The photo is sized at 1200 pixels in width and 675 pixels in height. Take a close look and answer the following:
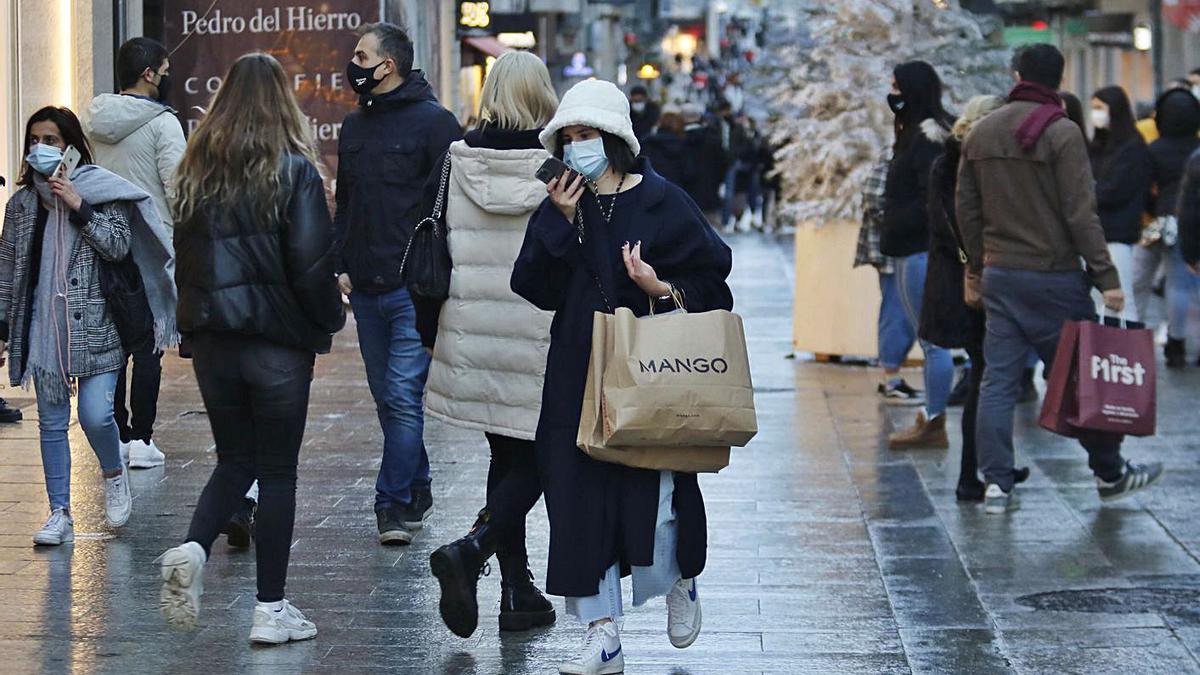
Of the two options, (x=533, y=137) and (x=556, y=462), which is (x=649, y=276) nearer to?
(x=556, y=462)

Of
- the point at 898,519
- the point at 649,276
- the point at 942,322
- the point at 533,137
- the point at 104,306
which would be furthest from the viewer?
the point at 942,322

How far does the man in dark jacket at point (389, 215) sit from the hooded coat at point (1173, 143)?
24.4ft

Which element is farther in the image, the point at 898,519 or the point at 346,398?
the point at 346,398

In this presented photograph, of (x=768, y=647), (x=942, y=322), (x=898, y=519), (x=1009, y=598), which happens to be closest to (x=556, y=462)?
(x=768, y=647)

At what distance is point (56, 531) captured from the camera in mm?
7676

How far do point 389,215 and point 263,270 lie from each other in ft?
5.09

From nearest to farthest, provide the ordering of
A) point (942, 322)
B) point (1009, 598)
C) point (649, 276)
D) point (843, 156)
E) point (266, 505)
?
1. point (649, 276)
2. point (266, 505)
3. point (1009, 598)
4. point (942, 322)
5. point (843, 156)

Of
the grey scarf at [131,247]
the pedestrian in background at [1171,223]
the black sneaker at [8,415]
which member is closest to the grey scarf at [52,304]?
the grey scarf at [131,247]

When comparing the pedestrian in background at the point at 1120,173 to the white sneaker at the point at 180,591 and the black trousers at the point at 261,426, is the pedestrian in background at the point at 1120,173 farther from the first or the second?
the white sneaker at the point at 180,591

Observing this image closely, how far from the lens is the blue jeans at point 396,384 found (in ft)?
25.7

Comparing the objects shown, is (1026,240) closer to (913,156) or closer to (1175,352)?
(913,156)

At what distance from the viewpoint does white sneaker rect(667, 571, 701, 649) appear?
19.8 feet

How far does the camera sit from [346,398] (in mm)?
12266

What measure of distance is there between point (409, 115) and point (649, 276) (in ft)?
7.48
